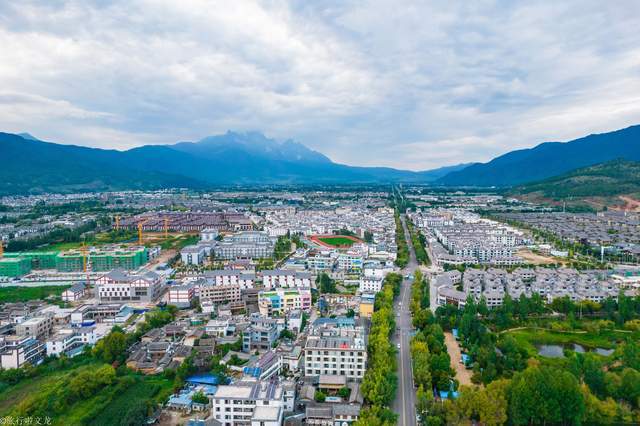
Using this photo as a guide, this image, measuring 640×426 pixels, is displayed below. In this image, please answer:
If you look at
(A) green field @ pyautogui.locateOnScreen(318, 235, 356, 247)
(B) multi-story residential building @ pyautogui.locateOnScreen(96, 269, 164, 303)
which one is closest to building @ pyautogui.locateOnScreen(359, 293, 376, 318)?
(B) multi-story residential building @ pyautogui.locateOnScreen(96, 269, 164, 303)

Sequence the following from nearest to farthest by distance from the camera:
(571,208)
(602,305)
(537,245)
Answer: (602,305) → (537,245) → (571,208)

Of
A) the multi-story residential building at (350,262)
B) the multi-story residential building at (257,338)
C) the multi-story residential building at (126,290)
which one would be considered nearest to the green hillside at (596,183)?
the multi-story residential building at (350,262)

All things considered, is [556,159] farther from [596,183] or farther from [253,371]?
[253,371]

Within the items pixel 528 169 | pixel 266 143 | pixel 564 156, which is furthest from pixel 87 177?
pixel 266 143

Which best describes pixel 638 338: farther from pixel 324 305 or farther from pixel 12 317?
pixel 12 317

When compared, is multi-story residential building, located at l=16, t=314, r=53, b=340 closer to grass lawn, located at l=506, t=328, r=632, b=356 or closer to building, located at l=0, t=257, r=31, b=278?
building, located at l=0, t=257, r=31, b=278

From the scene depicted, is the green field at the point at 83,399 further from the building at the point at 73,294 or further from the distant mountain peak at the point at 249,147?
the distant mountain peak at the point at 249,147
